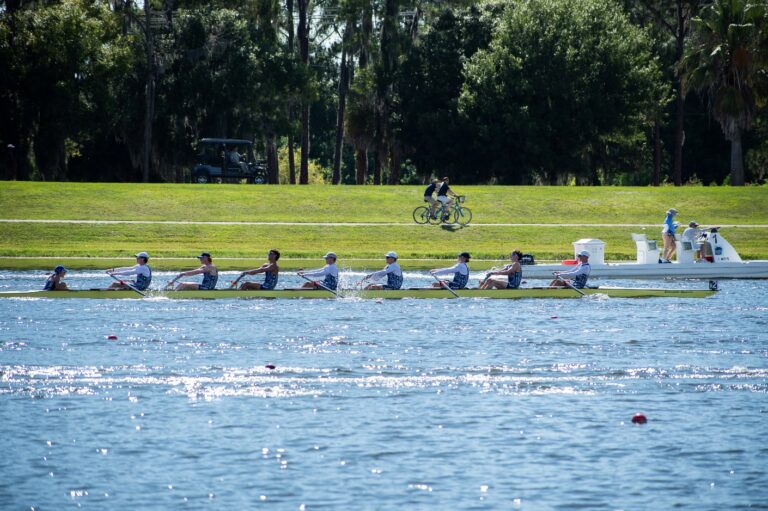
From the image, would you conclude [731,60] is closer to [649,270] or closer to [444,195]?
[444,195]

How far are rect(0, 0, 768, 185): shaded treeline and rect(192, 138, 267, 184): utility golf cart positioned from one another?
3.10 meters

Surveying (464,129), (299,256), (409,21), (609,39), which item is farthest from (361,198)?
(409,21)

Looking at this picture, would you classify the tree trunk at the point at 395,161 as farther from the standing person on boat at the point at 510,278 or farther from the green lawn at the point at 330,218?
the standing person on boat at the point at 510,278

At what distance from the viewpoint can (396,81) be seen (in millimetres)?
77125

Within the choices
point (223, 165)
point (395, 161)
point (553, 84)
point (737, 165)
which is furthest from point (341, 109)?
point (737, 165)

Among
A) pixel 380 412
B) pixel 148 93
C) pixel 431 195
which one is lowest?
pixel 380 412

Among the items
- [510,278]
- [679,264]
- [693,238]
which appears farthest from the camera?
[693,238]

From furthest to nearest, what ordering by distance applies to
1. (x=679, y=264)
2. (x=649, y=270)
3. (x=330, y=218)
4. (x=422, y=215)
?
(x=330, y=218) < (x=422, y=215) < (x=679, y=264) < (x=649, y=270)

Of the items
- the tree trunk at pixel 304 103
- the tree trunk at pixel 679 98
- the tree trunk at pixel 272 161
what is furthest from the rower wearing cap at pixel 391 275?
the tree trunk at pixel 272 161

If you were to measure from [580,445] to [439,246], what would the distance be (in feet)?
103

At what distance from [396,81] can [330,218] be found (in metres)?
24.8

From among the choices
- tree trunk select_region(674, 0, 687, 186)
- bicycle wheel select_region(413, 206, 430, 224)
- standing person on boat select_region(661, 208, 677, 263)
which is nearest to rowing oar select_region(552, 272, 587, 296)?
standing person on boat select_region(661, 208, 677, 263)

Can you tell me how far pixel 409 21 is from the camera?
8225 centimetres

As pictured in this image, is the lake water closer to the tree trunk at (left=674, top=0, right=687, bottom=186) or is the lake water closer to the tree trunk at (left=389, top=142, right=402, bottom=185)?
the tree trunk at (left=674, top=0, right=687, bottom=186)
